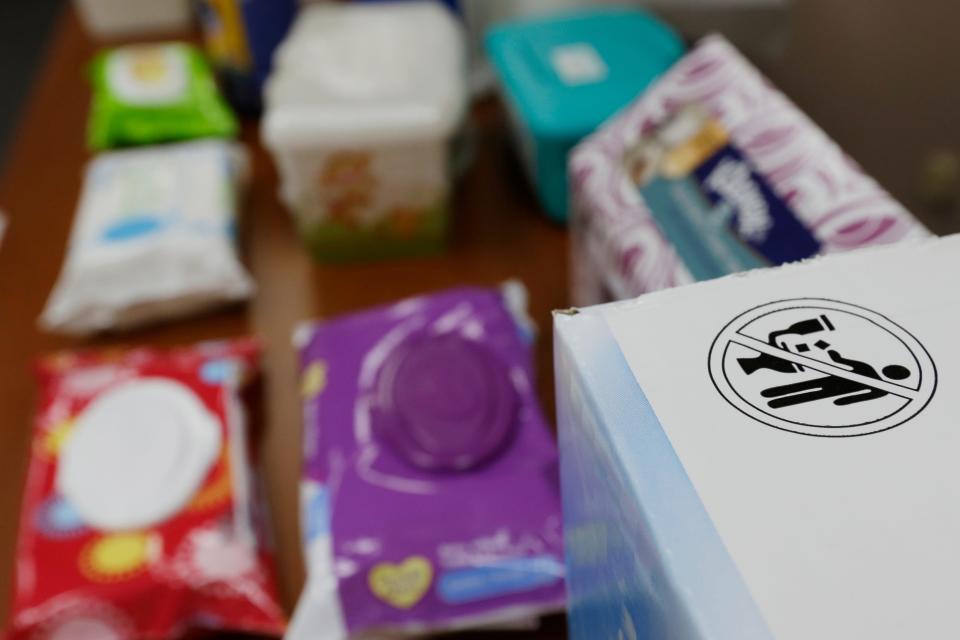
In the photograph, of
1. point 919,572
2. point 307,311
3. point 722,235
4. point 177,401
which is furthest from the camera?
point 307,311

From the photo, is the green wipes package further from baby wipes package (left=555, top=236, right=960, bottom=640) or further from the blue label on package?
baby wipes package (left=555, top=236, right=960, bottom=640)

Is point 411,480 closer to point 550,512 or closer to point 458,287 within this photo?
point 550,512

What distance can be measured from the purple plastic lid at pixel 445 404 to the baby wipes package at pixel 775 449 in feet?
0.75

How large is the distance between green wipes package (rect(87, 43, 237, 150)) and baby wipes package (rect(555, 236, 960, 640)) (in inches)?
24.9

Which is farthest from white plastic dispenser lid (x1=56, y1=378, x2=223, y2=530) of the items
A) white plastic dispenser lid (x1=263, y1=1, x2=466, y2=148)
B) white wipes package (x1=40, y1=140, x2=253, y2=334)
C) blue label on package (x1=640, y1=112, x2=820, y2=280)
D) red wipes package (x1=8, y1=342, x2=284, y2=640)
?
blue label on package (x1=640, y1=112, x2=820, y2=280)

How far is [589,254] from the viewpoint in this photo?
49cm

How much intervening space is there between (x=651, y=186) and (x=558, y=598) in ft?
0.74

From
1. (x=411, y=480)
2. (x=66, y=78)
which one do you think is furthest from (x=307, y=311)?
(x=66, y=78)

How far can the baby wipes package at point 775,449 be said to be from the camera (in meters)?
0.18

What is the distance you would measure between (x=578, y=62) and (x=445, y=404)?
1.04 feet

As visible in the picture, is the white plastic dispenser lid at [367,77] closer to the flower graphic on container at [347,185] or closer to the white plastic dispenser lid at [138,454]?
the flower graphic on container at [347,185]

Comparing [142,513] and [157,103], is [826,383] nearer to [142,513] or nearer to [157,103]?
[142,513]

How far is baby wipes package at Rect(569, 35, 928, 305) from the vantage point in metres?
0.36

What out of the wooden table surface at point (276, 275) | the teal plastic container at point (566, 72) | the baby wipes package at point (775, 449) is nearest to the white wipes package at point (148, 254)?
the wooden table surface at point (276, 275)
